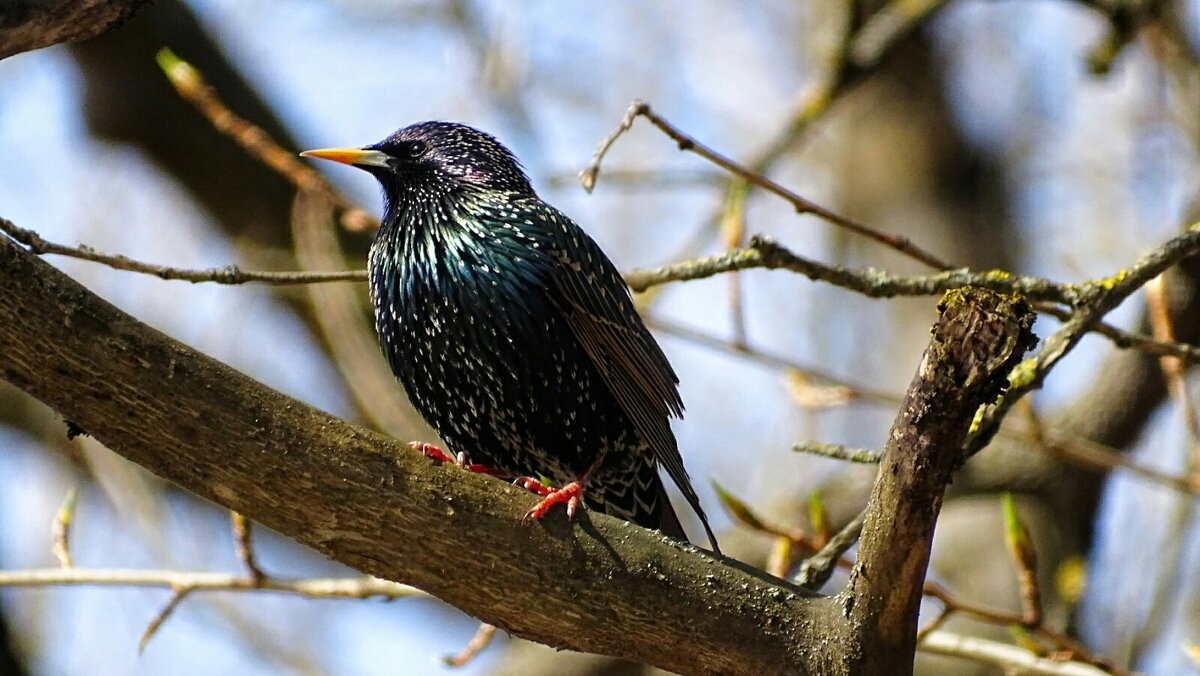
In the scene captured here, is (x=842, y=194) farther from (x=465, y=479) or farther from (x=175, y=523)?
(x=465, y=479)

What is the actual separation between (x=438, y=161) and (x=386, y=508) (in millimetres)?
1984

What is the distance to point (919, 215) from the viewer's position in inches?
287

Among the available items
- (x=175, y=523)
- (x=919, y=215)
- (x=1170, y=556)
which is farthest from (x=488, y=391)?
(x=919, y=215)

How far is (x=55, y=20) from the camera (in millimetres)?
2369

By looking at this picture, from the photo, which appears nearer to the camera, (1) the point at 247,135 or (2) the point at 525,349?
(2) the point at 525,349

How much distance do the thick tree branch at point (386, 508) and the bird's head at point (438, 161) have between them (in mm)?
1719

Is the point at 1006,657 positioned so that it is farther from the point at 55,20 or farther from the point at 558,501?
the point at 55,20

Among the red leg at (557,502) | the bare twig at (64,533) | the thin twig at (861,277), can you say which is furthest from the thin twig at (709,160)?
the bare twig at (64,533)

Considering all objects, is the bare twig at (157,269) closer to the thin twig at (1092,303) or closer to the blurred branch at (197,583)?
the blurred branch at (197,583)

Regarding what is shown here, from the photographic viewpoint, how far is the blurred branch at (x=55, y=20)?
234cm

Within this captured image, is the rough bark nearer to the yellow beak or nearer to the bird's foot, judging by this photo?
the bird's foot

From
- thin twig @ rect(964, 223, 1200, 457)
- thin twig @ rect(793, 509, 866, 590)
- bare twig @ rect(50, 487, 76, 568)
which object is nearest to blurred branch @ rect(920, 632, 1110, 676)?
thin twig @ rect(793, 509, 866, 590)

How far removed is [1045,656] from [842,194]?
15.1 ft

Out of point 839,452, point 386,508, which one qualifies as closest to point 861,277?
point 839,452
